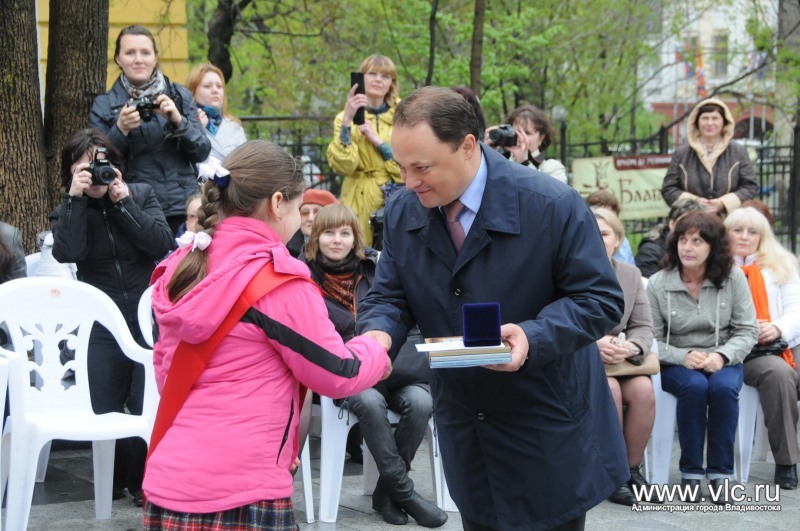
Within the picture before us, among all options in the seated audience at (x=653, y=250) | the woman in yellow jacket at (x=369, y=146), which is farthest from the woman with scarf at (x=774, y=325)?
the woman in yellow jacket at (x=369, y=146)

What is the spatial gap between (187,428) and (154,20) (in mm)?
9523

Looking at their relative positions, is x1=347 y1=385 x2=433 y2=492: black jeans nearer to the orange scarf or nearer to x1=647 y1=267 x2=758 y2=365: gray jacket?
x1=647 y1=267 x2=758 y2=365: gray jacket

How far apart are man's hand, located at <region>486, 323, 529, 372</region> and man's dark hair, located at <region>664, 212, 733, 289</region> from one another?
3.94 m

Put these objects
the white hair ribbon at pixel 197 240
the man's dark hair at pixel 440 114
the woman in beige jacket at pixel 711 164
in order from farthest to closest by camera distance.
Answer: the woman in beige jacket at pixel 711 164
the white hair ribbon at pixel 197 240
the man's dark hair at pixel 440 114

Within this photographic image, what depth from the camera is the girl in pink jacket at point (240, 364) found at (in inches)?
125

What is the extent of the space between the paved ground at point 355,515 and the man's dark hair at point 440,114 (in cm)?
308

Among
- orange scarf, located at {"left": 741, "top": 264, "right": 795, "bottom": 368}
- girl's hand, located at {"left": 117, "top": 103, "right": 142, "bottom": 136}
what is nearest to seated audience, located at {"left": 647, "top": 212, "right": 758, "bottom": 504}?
orange scarf, located at {"left": 741, "top": 264, "right": 795, "bottom": 368}

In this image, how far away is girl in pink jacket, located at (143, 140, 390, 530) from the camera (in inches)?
125

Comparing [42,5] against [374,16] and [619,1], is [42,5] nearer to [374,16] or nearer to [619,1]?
[374,16]

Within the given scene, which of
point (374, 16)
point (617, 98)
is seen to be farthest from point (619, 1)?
point (374, 16)

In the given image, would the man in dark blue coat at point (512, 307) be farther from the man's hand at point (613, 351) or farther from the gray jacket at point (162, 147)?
the gray jacket at point (162, 147)

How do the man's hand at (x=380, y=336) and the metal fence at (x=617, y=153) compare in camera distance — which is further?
the metal fence at (x=617, y=153)

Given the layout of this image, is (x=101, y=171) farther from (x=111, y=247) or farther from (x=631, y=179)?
(x=631, y=179)

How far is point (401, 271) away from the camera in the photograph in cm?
343
